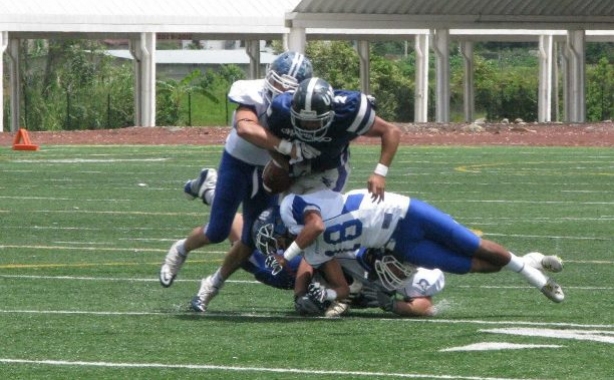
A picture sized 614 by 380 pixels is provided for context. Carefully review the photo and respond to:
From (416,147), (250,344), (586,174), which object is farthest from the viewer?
(416,147)

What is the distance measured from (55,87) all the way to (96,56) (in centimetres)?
614

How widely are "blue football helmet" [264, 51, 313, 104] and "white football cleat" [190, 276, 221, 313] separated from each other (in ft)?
4.07

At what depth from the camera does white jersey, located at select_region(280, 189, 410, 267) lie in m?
10.1

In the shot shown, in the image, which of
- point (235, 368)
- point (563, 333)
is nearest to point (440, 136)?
point (563, 333)

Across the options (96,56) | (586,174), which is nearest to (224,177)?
(586,174)

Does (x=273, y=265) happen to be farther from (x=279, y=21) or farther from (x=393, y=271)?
(x=279, y=21)

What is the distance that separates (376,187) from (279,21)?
44.4 m

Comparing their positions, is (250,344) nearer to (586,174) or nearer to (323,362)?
(323,362)

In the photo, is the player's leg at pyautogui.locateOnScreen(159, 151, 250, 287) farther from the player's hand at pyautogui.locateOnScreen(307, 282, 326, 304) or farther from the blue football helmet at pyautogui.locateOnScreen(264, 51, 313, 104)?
the player's hand at pyautogui.locateOnScreen(307, 282, 326, 304)

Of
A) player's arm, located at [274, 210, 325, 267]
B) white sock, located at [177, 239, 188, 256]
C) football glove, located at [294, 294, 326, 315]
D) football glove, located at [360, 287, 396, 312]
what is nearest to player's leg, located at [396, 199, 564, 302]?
football glove, located at [360, 287, 396, 312]

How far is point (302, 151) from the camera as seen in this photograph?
10.2 meters

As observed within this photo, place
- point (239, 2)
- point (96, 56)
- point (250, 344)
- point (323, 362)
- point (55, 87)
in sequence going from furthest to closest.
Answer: point (96, 56) → point (55, 87) → point (239, 2) → point (250, 344) → point (323, 362)

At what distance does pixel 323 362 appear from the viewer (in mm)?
8375

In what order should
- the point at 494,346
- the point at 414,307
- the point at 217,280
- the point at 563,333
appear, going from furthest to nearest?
1. the point at 217,280
2. the point at 414,307
3. the point at 563,333
4. the point at 494,346
